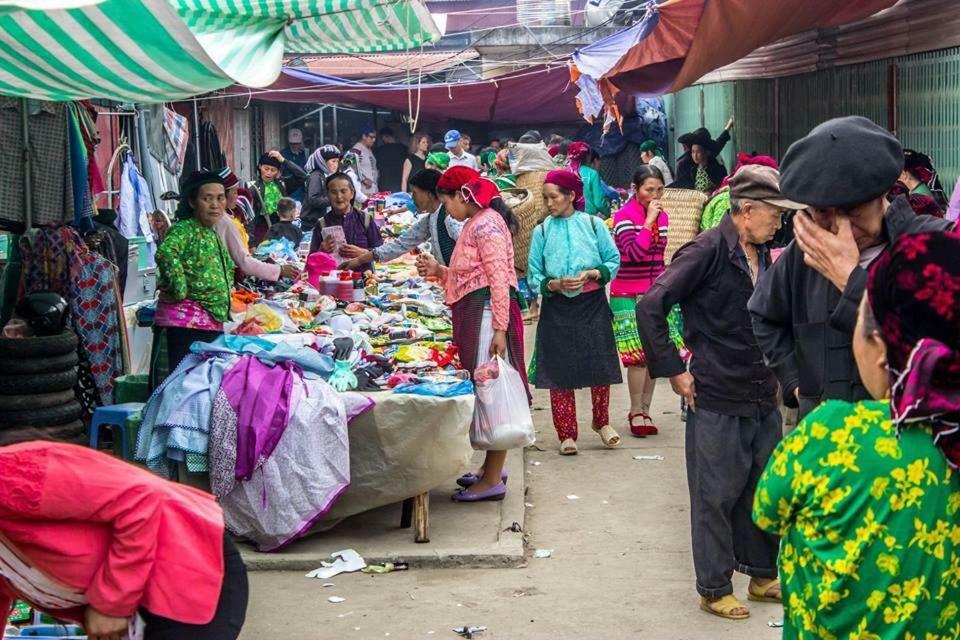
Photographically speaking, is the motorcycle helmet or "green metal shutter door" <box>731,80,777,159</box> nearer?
the motorcycle helmet

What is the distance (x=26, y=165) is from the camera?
25.5 feet

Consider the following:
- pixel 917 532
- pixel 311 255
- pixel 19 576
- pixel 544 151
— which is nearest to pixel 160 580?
pixel 19 576

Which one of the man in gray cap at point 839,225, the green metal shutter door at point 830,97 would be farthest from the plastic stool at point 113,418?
the green metal shutter door at point 830,97

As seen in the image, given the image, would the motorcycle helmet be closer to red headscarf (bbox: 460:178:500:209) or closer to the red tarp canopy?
red headscarf (bbox: 460:178:500:209)

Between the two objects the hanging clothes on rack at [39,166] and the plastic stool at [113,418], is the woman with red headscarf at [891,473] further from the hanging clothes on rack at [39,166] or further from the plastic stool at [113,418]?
the hanging clothes on rack at [39,166]

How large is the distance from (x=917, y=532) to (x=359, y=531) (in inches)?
176

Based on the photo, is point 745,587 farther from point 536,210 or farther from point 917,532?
point 536,210

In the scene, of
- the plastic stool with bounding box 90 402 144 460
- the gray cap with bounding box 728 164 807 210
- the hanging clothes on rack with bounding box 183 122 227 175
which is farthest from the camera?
the hanging clothes on rack with bounding box 183 122 227 175

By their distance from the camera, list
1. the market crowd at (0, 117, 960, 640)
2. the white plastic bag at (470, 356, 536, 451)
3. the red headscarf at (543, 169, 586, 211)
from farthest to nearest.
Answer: the red headscarf at (543, 169, 586, 211) → the white plastic bag at (470, 356, 536, 451) → the market crowd at (0, 117, 960, 640)

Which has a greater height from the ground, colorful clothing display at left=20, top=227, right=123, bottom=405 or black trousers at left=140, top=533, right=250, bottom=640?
colorful clothing display at left=20, top=227, right=123, bottom=405

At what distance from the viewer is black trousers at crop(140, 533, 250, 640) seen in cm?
361

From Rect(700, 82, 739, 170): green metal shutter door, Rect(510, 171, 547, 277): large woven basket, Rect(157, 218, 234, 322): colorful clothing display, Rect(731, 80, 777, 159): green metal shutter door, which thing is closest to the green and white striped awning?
Rect(157, 218, 234, 322): colorful clothing display

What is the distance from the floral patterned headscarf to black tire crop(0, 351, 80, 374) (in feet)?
16.4

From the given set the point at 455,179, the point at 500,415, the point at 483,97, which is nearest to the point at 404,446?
the point at 500,415
